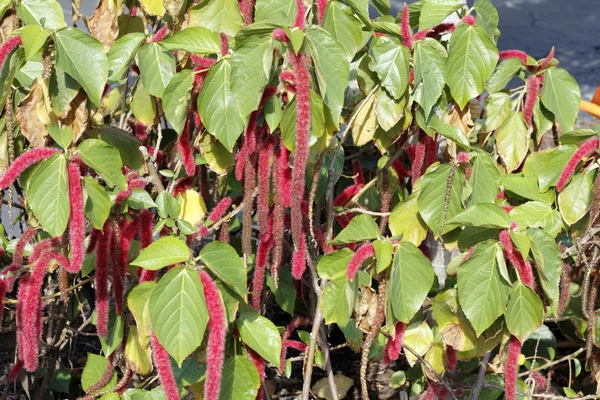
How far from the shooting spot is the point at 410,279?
171cm

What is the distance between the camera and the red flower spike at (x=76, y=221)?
4.78 ft

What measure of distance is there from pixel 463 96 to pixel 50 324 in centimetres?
157

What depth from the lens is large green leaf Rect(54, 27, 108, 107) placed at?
1523mm

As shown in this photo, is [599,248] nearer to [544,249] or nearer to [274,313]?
[544,249]

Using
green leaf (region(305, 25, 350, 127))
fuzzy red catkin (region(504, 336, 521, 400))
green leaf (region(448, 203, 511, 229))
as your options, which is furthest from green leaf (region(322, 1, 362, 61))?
fuzzy red catkin (region(504, 336, 521, 400))

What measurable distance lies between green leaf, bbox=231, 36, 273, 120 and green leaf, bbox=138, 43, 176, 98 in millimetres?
307

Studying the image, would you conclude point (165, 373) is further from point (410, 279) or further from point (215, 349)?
point (410, 279)

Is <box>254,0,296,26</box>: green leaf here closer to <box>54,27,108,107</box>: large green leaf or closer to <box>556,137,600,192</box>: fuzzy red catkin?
<box>54,27,108,107</box>: large green leaf

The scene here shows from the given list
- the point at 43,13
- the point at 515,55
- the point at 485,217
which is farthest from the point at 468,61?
the point at 43,13

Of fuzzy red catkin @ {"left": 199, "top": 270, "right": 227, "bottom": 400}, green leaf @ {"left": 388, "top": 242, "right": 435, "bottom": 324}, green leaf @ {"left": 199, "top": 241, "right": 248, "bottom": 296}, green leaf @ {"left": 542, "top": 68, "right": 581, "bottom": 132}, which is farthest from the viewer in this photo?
green leaf @ {"left": 542, "top": 68, "right": 581, "bottom": 132}

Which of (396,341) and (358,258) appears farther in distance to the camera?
(396,341)

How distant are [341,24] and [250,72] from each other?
11.0 inches

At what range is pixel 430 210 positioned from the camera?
182cm

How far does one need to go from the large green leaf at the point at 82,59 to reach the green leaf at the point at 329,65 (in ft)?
1.42
